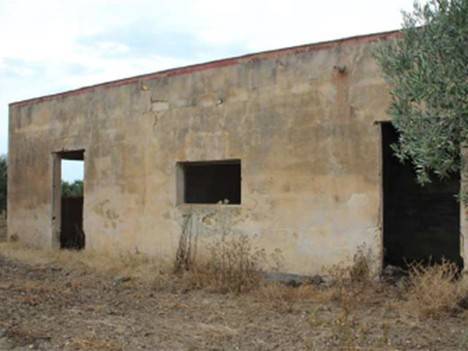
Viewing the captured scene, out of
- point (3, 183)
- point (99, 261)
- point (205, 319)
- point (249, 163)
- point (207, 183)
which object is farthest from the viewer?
point (3, 183)

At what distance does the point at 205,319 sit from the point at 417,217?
21.9 feet

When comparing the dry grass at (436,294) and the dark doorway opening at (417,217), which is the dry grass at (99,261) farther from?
the dark doorway opening at (417,217)

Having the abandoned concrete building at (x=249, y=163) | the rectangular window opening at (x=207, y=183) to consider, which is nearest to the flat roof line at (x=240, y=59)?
the abandoned concrete building at (x=249, y=163)

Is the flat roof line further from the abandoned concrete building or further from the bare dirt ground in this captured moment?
the bare dirt ground

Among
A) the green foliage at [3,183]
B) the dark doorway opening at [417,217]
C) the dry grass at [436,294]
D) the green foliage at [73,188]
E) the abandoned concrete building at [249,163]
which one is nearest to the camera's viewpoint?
the dry grass at [436,294]

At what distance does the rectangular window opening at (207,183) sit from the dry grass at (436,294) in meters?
4.42

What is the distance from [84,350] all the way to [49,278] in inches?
200

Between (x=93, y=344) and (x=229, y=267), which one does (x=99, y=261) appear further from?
(x=93, y=344)

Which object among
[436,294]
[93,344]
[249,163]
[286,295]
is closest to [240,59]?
[249,163]

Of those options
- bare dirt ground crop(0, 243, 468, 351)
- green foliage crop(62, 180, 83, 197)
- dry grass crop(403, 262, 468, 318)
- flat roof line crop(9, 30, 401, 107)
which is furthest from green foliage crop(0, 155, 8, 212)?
dry grass crop(403, 262, 468, 318)

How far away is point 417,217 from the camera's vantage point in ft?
39.6

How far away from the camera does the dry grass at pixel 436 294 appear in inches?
269

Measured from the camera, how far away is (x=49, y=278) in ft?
33.3

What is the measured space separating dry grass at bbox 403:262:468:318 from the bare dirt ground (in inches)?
4.7
